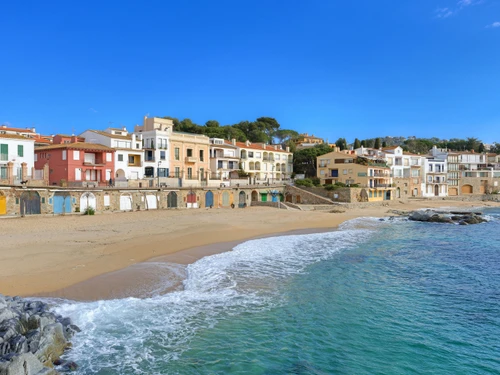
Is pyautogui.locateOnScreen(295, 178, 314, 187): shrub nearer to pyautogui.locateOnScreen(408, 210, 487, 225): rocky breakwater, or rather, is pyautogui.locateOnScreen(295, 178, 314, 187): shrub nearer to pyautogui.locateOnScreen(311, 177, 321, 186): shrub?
pyautogui.locateOnScreen(311, 177, 321, 186): shrub

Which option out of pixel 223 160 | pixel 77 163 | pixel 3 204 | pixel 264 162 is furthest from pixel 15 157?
pixel 264 162

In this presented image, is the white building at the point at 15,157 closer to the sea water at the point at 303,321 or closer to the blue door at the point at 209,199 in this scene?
the blue door at the point at 209,199

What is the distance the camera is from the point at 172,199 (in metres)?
43.1

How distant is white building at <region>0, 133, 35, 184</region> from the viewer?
114 feet

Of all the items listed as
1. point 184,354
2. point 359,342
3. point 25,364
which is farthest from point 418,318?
point 25,364

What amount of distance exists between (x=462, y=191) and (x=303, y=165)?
4116 cm

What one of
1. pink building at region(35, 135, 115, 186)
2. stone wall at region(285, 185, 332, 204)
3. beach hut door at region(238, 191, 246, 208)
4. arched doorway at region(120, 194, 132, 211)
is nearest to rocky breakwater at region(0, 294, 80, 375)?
arched doorway at region(120, 194, 132, 211)

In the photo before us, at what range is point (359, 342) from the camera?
10.5 meters

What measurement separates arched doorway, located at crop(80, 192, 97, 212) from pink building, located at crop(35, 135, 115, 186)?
77.7 inches

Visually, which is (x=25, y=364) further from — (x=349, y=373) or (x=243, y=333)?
(x=349, y=373)

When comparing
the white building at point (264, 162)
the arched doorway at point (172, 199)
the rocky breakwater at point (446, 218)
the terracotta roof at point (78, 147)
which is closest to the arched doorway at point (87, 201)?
the terracotta roof at point (78, 147)

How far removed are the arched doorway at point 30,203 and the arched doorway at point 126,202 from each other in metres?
8.07

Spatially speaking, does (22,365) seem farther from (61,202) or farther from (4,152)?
(4,152)

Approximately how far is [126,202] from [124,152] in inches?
386
